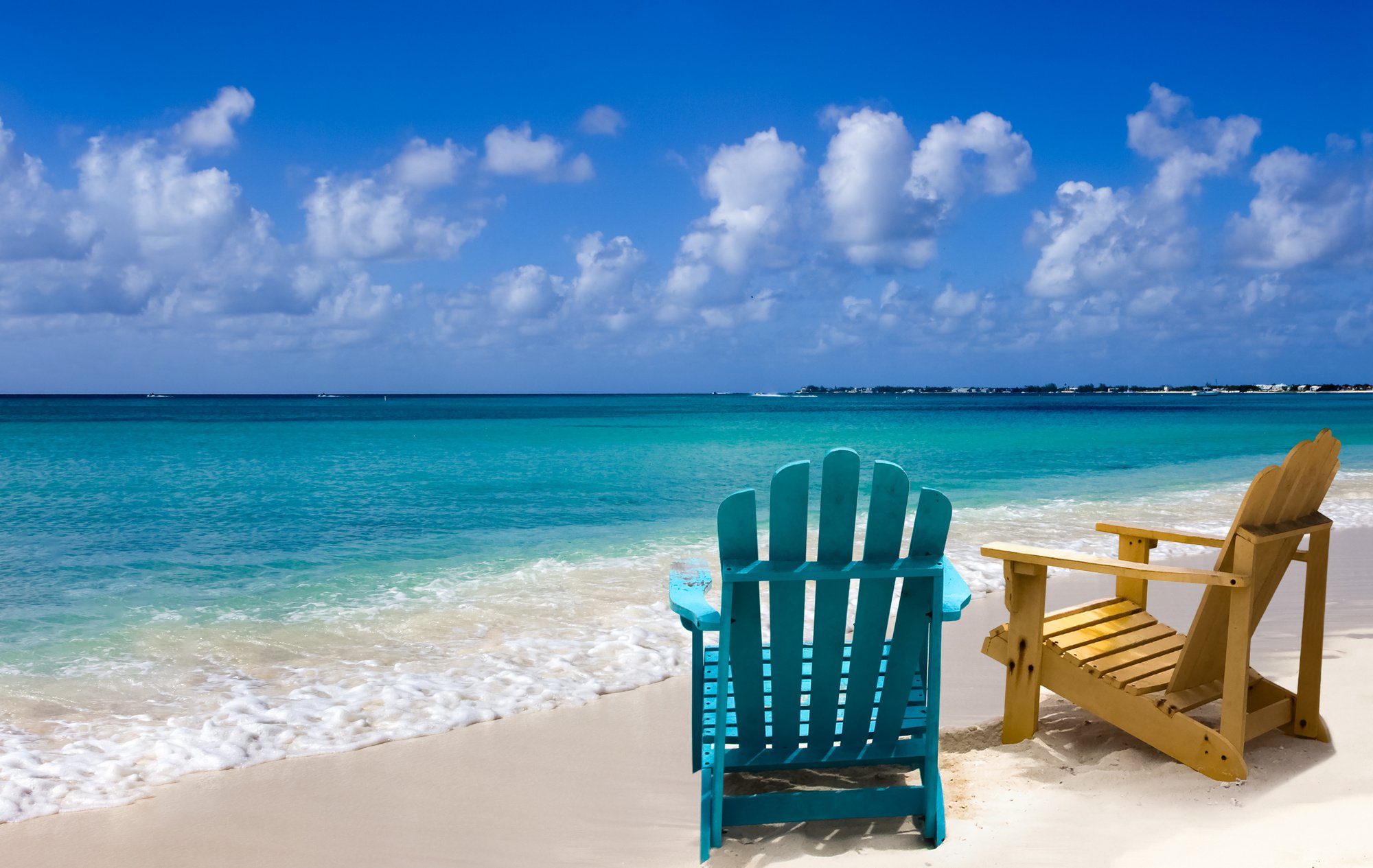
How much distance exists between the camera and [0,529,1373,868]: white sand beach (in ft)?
9.30

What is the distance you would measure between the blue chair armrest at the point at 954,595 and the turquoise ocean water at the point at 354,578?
265 cm

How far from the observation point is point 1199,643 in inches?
129

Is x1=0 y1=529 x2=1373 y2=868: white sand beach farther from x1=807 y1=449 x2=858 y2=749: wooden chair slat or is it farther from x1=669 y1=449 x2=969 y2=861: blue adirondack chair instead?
x1=807 y1=449 x2=858 y2=749: wooden chair slat

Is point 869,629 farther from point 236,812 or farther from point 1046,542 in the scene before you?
point 1046,542

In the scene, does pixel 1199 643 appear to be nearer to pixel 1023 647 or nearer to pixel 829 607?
pixel 1023 647

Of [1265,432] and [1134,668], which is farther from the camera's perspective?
[1265,432]

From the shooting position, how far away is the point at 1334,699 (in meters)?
4.06

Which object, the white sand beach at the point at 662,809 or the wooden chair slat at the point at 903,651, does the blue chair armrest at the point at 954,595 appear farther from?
the white sand beach at the point at 662,809

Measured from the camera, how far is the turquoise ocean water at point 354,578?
454cm

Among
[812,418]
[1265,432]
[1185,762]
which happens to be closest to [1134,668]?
[1185,762]

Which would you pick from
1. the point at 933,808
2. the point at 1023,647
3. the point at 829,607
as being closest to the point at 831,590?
the point at 829,607

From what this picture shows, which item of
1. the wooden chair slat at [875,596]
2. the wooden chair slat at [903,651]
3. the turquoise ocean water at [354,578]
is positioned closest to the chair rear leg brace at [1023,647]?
the wooden chair slat at [903,651]

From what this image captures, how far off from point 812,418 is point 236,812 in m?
70.4

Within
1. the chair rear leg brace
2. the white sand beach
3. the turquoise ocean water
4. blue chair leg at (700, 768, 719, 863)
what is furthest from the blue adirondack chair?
the turquoise ocean water
